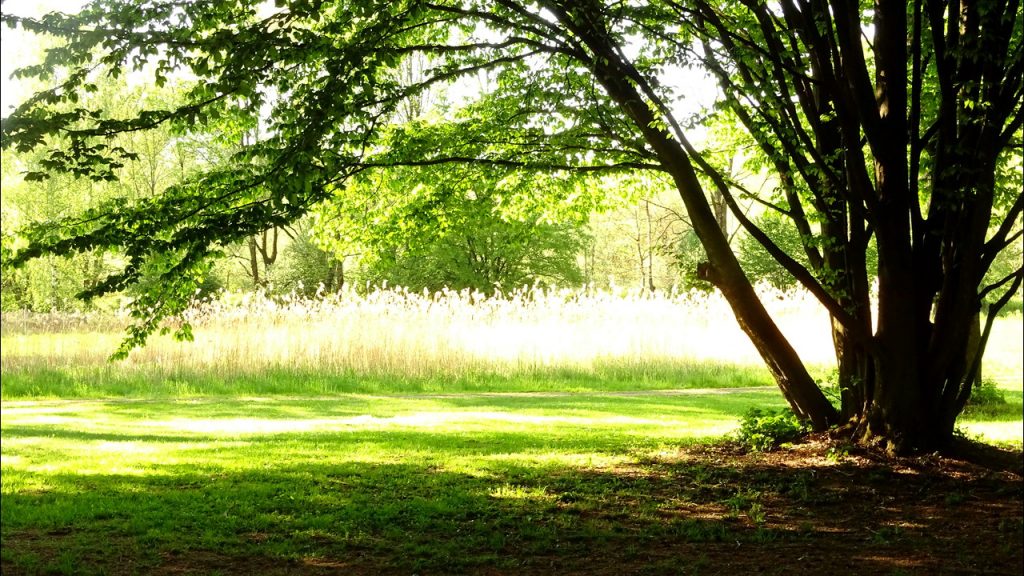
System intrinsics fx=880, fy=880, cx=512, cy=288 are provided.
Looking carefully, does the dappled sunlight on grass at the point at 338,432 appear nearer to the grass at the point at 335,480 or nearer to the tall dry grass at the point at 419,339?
the grass at the point at 335,480

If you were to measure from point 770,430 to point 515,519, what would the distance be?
271 cm

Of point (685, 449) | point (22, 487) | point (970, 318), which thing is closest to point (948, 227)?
point (970, 318)

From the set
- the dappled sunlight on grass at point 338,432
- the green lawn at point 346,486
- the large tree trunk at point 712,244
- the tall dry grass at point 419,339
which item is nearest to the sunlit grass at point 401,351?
the tall dry grass at point 419,339

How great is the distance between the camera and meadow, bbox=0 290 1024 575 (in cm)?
436

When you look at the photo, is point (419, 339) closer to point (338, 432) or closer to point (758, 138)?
point (338, 432)

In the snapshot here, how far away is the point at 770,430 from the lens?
6.76 m

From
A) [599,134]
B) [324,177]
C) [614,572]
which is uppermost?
[599,134]

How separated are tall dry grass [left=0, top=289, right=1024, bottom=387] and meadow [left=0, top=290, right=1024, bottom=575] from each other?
35 millimetres

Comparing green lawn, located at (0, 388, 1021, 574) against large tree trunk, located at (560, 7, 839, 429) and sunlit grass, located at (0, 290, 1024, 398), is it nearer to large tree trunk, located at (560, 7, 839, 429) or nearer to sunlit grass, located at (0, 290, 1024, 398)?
large tree trunk, located at (560, 7, 839, 429)

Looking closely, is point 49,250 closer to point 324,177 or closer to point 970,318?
point 324,177

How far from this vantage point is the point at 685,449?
22.5 ft

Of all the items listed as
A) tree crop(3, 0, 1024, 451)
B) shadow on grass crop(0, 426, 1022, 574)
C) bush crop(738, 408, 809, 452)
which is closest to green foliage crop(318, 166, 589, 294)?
tree crop(3, 0, 1024, 451)

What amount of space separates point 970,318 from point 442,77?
3671mm

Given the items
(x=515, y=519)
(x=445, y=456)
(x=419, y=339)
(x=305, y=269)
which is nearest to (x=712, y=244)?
(x=515, y=519)
